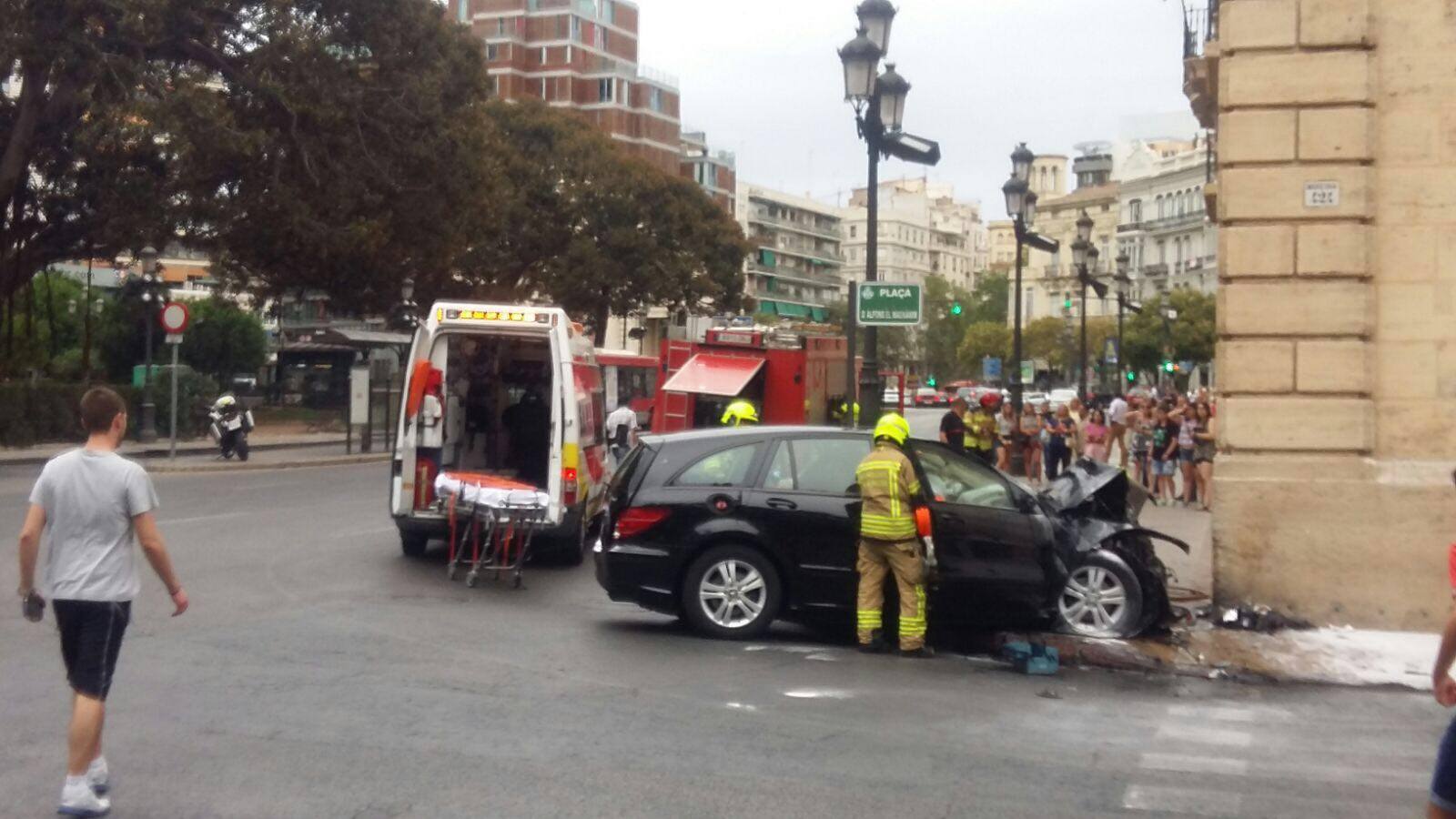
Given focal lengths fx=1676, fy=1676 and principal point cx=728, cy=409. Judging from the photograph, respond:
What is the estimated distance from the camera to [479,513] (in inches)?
571

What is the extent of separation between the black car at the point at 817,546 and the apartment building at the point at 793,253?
120724mm

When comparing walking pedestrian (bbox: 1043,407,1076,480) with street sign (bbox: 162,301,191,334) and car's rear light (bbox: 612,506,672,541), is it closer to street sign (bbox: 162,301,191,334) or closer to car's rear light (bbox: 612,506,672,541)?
street sign (bbox: 162,301,191,334)

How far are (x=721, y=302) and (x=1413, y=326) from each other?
55.4 meters

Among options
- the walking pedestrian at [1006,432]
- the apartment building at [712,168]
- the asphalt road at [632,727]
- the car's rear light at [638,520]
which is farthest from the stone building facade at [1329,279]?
the apartment building at [712,168]

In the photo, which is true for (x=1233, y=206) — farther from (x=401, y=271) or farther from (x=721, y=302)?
(x=721, y=302)

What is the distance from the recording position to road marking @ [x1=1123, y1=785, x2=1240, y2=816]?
714 cm

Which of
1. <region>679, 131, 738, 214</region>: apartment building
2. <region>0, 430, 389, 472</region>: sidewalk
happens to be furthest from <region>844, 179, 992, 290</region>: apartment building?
<region>0, 430, 389, 472</region>: sidewalk

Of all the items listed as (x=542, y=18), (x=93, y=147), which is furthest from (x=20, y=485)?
(x=542, y=18)

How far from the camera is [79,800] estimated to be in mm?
6547

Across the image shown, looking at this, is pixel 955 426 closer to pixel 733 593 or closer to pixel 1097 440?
pixel 1097 440

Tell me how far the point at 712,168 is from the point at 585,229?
60.4 m

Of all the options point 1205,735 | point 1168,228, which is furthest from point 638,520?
point 1168,228

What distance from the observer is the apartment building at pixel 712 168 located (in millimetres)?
116875

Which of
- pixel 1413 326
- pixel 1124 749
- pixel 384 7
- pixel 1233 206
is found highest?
pixel 384 7
